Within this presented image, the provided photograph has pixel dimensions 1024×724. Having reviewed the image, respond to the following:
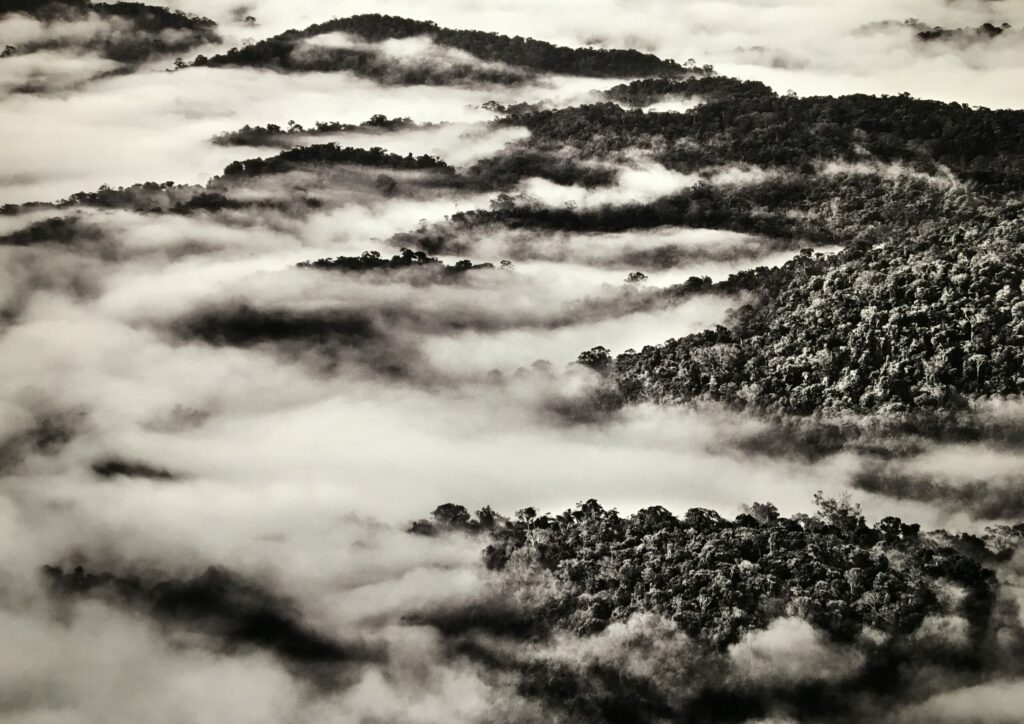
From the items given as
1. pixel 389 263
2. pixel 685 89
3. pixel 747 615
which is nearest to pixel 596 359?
pixel 389 263

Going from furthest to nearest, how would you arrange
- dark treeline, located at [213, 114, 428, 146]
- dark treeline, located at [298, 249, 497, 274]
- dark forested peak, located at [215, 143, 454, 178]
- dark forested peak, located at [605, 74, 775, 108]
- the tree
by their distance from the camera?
dark treeline, located at [213, 114, 428, 146] < dark forested peak, located at [215, 143, 454, 178] < dark forested peak, located at [605, 74, 775, 108] < dark treeline, located at [298, 249, 497, 274] < the tree

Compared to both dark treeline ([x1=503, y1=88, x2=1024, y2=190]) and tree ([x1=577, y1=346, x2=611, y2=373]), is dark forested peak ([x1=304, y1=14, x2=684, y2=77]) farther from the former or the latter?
tree ([x1=577, y1=346, x2=611, y2=373])

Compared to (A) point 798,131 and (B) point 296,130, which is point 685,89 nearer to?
(A) point 798,131

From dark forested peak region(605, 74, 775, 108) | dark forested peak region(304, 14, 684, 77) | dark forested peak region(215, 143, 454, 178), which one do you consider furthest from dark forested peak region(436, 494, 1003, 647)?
dark forested peak region(304, 14, 684, 77)

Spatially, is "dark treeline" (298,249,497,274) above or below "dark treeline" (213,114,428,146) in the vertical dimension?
below

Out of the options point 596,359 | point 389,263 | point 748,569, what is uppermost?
point 389,263

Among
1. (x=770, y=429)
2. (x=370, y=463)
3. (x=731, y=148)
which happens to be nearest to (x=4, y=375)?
(x=370, y=463)

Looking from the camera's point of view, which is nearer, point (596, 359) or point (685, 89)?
point (596, 359)
